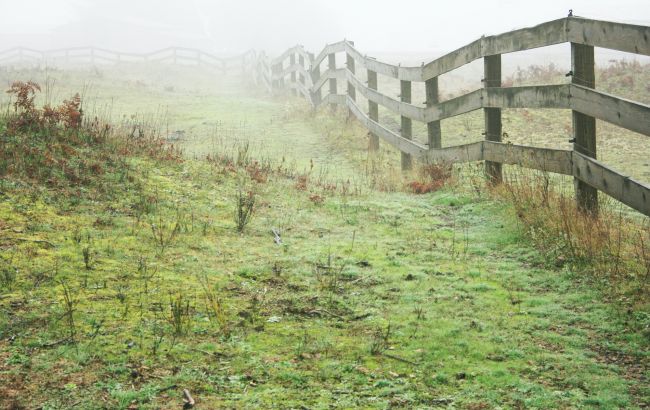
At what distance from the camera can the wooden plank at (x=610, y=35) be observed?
17.9ft

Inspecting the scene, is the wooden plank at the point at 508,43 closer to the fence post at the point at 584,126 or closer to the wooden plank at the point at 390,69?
the fence post at the point at 584,126

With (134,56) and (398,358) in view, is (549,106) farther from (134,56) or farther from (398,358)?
(134,56)

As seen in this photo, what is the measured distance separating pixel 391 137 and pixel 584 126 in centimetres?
616

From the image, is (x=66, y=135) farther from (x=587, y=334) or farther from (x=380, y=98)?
(x=587, y=334)

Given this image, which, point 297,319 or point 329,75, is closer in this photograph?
point 297,319

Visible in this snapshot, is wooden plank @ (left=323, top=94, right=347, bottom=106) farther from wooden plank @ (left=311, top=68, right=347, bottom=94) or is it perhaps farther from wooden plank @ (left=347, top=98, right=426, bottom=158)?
wooden plank @ (left=347, top=98, right=426, bottom=158)

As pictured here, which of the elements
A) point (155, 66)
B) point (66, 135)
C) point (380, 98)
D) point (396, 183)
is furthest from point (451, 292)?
point (155, 66)

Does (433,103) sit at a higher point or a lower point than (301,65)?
lower

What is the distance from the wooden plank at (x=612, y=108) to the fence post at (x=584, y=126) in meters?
0.12

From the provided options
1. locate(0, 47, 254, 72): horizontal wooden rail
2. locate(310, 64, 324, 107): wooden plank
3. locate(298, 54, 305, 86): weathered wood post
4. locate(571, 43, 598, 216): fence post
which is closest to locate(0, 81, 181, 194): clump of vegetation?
locate(571, 43, 598, 216): fence post

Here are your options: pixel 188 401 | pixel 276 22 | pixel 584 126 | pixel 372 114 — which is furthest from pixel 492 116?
pixel 276 22

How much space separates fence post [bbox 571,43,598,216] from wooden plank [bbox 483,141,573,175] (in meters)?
0.29

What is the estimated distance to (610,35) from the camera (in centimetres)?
600

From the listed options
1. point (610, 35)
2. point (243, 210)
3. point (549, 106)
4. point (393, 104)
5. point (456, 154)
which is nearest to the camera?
point (610, 35)
